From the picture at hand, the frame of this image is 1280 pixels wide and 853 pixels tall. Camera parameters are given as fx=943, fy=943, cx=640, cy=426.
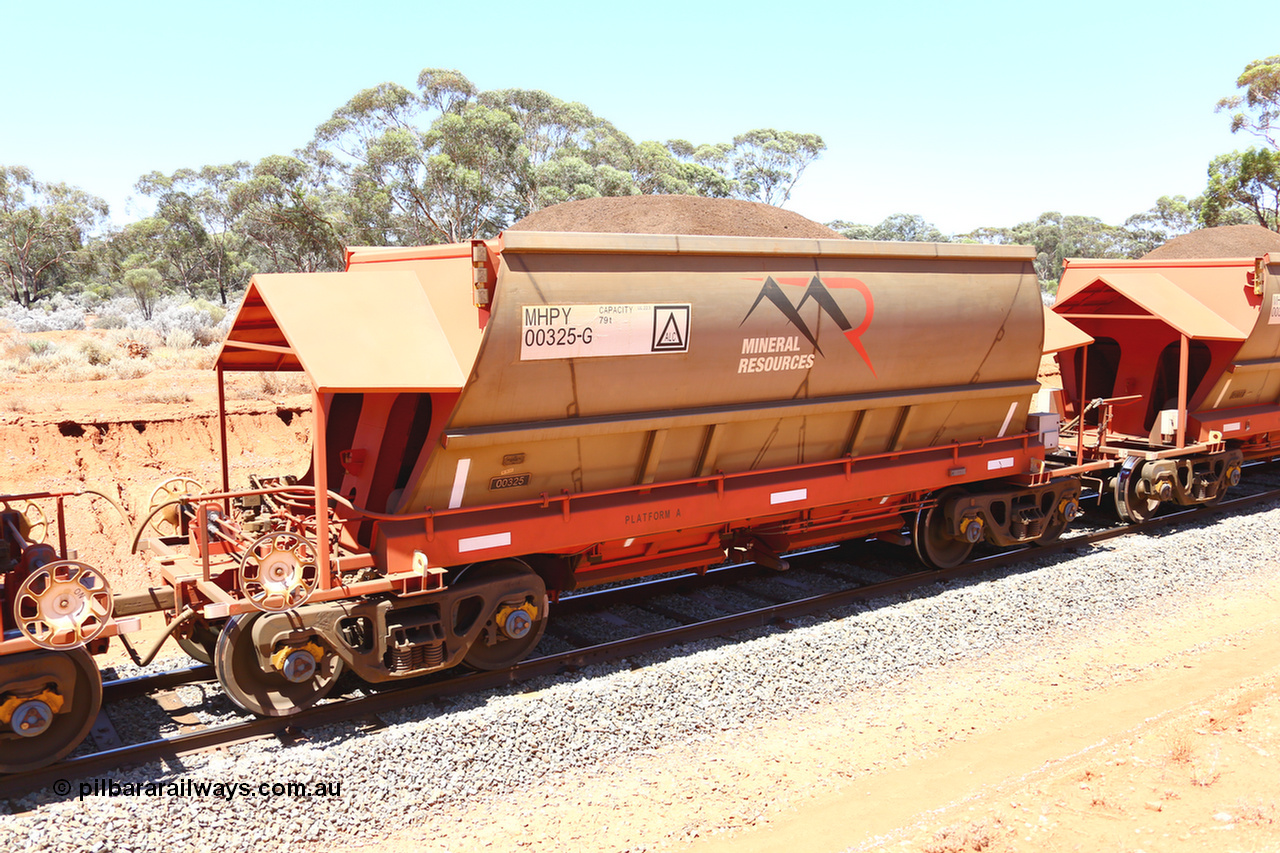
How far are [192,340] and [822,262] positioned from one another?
23462 millimetres

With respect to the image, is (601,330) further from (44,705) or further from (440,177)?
(440,177)

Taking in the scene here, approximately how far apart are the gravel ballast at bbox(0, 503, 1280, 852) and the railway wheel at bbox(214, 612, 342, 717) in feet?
0.98

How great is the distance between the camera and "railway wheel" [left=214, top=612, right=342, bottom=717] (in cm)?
687

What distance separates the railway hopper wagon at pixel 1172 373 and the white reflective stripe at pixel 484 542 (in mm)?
8104

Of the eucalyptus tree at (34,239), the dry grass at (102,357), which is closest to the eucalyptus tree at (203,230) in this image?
the eucalyptus tree at (34,239)

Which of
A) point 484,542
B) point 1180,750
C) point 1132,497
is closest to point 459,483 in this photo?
point 484,542

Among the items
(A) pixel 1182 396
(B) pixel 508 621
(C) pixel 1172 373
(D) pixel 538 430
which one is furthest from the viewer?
(C) pixel 1172 373

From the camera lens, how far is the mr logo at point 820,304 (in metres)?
8.64

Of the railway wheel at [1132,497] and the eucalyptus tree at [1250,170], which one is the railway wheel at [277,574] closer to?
the railway wheel at [1132,497]

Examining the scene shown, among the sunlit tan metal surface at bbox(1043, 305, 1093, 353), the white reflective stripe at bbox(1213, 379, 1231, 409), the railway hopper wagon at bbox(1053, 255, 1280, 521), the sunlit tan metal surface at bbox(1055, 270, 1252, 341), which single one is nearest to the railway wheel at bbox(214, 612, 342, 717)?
the sunlit tan metal surface at bbox(1043, 305, 1093, 353)

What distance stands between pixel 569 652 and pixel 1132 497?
29.6ft

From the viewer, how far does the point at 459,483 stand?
7.52 meters

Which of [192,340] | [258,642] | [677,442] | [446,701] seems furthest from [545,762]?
[192,340]

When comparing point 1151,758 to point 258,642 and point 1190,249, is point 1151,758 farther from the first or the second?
point 1190,249
